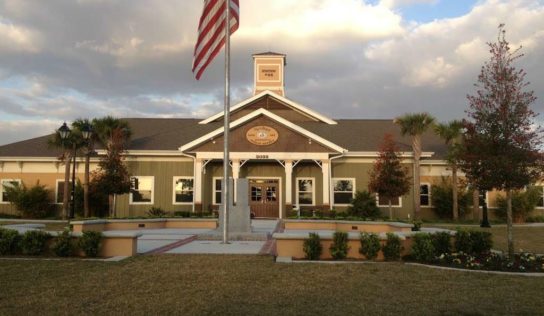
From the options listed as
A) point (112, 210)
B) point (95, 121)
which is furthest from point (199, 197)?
point (95, 121)

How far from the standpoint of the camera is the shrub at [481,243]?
11914 millimetres

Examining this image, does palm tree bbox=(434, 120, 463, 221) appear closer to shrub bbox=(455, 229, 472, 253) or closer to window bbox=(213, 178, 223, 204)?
window bbox=(213, 178, 223, 204)

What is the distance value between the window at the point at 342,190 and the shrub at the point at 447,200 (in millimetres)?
5169

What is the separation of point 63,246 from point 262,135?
1707 cm

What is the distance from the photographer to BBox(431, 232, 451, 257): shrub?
1181 centimetres

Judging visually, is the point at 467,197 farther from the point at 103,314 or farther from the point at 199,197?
the point at 103,314

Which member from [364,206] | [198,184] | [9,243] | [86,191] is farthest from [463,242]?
[86,191]

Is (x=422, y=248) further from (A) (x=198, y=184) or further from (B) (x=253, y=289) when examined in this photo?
(A) (x=198, y=184)

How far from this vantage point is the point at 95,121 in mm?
29641

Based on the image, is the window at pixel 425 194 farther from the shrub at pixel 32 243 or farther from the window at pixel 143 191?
the shrub at pixel 32 243

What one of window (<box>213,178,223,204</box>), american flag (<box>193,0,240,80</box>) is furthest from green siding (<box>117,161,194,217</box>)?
american flag (<box>193,0,240,80</box>)

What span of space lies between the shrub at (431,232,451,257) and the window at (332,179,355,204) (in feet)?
58.5

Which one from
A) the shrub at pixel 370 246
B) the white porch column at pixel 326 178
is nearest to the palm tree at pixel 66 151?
the white porch column at pixel 326 178

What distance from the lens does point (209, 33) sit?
1525 cm
